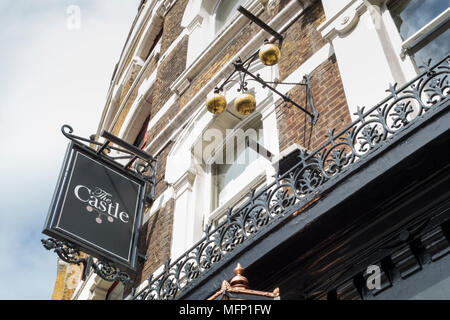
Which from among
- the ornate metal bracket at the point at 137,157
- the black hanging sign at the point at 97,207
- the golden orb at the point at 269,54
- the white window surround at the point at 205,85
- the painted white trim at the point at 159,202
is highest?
the white window surround at the point at 205,85

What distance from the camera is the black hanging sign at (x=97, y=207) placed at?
8.73 m

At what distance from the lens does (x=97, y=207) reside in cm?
930

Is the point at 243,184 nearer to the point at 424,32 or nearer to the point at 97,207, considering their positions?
the point at 97,207

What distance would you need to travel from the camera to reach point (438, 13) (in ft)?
23.8

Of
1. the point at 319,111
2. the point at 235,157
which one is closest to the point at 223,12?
the point at 235,157

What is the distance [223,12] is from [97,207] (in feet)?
20.6

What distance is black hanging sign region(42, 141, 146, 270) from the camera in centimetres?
873

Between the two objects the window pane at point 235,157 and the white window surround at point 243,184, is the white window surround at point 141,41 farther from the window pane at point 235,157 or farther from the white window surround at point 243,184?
the white window surround at point 243,184

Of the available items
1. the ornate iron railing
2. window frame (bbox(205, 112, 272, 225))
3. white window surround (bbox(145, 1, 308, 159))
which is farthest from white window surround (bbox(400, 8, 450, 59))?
white window surround (bbox(145, 1, 308, 159))

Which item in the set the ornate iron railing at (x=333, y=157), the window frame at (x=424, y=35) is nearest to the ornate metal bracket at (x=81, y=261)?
the ornate iron railing at (x=333, y=157)

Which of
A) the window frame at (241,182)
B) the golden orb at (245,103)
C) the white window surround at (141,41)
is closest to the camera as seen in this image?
the golden orb at (245,103)

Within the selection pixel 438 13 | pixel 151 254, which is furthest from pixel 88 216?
pixel 438 13

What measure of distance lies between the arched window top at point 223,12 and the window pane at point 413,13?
5791 millimetres
